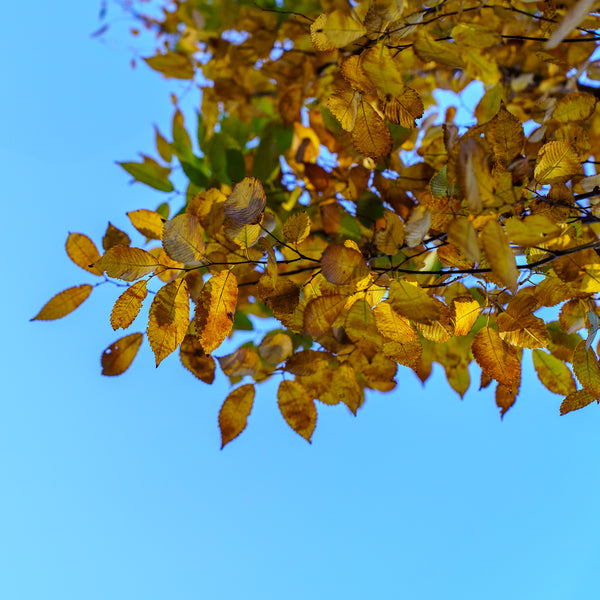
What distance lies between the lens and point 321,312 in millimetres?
759

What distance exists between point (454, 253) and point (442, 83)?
1.46m

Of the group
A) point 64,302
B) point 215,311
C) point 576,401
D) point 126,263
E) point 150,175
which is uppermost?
point 150,175

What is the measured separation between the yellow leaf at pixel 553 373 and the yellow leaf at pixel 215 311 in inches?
29.0

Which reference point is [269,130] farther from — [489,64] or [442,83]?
[442,83]

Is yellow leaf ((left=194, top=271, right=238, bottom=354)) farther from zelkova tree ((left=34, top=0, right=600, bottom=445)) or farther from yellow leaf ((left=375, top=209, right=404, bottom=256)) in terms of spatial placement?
yellow leaf ((left=375, top=209, right=404, bottom=256))

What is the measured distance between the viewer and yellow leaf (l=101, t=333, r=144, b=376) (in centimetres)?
100

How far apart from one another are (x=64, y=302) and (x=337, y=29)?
81 centimetres

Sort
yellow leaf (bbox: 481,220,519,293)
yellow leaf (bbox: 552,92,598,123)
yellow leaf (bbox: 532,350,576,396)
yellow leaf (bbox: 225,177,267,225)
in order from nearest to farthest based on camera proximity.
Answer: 1. yellow leaf (bbox: 481,220,519,293)
2. yellow leaf (bbox: 225,177,267,225)
3. yellow leaf (bbox: 552,92,598,123)
4. yellow leaf (bbox: 532,350,576,396)

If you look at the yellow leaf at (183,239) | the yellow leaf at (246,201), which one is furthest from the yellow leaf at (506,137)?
the yellow leaf at (183,239)

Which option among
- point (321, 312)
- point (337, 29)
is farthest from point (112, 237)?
point (337, 29)

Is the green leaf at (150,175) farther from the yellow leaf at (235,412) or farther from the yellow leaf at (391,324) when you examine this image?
the yellow leaf at (391,324)

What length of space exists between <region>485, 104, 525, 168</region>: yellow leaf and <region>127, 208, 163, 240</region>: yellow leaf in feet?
2.28

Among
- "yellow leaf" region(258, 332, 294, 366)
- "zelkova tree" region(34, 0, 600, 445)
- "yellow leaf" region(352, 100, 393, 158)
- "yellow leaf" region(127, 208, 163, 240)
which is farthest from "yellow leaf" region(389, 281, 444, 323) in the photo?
"yellow leaf" region(127, 208, 163, 240)

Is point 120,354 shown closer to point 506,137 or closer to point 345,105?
point 345,105
